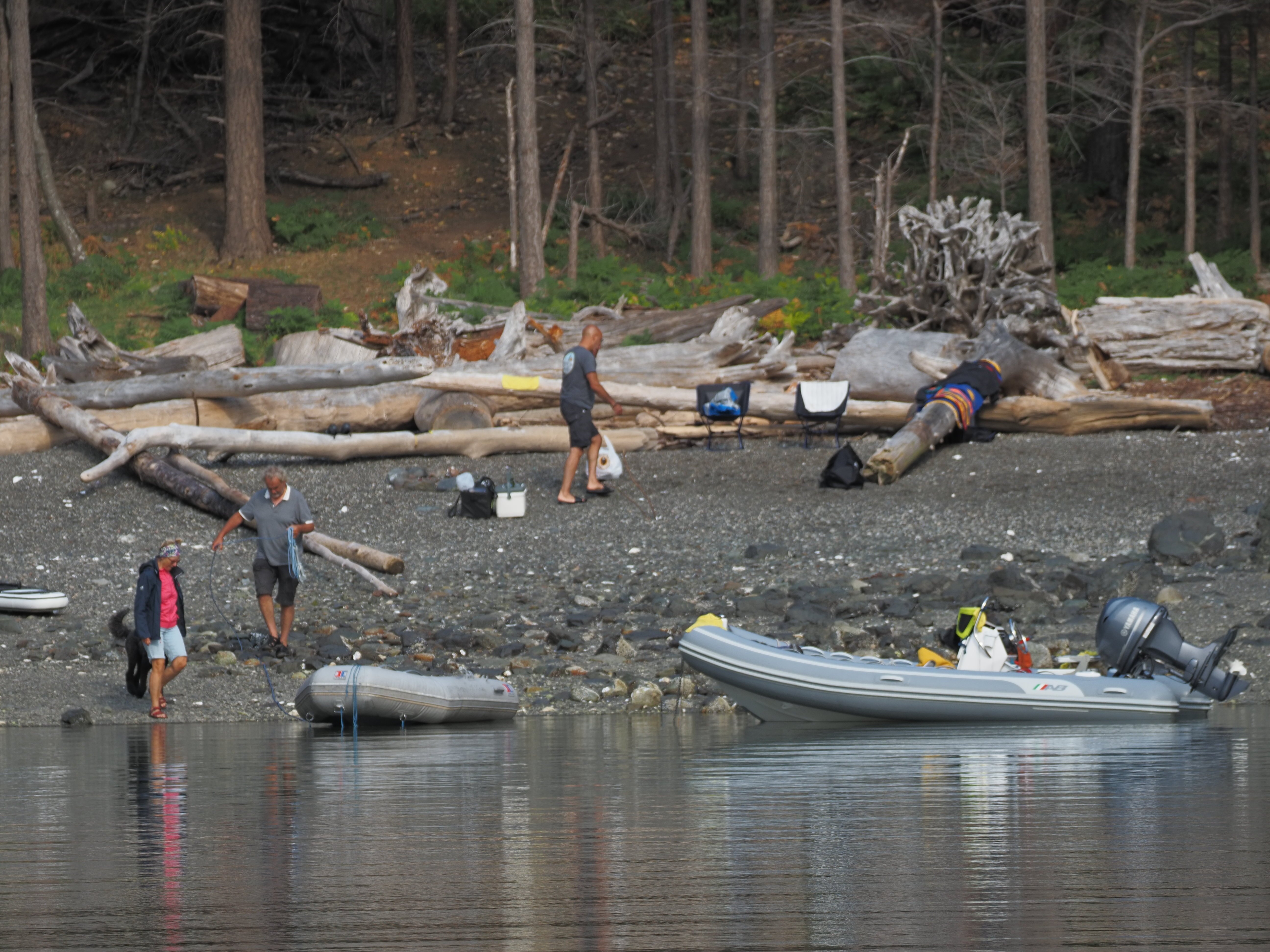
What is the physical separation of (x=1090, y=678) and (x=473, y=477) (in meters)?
8.85

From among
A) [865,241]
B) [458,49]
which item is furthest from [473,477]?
[458,49]

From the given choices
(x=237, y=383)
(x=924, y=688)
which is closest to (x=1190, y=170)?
(x=237, y=383)

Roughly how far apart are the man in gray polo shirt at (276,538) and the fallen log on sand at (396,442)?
5108 mm

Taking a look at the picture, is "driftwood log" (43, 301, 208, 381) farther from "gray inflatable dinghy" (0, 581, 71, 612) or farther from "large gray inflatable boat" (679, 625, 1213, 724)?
"large gray inflatable boat" (679, 625, 1213, 724)

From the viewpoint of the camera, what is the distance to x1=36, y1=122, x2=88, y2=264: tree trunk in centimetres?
3083

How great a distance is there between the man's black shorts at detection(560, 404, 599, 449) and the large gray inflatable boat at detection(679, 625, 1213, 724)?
20.4 feet

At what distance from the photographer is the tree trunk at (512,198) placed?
31156 millimetres

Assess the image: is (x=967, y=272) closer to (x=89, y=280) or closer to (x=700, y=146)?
(x=700, y=146)

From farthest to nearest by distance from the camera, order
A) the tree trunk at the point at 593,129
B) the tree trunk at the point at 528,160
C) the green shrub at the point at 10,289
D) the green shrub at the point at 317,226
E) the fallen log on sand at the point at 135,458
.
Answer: the tree trunk at the point at 593,129
the green shrub at the point at 317,226
the green shrub at the point at 10,289
the tree trunk at the point at 528,160
the fallen log on sand at the point at 135,458

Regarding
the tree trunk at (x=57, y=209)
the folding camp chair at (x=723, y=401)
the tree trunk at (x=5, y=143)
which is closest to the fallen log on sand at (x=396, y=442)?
the folding camp chair at (x=723, y=401)

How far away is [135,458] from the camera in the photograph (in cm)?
1836

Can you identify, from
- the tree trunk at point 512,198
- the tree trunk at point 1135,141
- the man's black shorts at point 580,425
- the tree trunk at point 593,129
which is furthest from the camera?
the tree trunk at point 593,129

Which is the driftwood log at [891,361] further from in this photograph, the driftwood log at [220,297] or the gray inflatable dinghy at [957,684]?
the driftwood log at [220,297]

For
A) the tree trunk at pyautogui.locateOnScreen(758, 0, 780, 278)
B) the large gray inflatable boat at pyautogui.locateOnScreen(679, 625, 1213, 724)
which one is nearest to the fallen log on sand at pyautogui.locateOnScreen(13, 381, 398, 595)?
the large gray inflatable boat at pyautogui.locateOnScreen(679, 625, 1213, 724)
